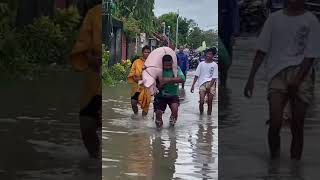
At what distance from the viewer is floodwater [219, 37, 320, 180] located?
3.75 meters

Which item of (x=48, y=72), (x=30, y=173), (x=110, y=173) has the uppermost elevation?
(x=48, y=72)

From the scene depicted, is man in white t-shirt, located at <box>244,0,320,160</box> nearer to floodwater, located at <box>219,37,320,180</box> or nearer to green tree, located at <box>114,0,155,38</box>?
floodwater, located at <box>219,37,320,180</box>

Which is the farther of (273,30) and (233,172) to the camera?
(233,172)

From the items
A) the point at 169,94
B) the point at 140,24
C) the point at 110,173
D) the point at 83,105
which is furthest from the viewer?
the point at 140,24

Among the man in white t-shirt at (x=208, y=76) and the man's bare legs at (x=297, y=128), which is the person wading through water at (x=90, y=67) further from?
the man in white t-shirt at (x=208, y=76)

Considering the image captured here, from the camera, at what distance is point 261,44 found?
3.71 m

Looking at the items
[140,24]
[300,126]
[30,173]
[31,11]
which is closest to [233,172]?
[300,126]

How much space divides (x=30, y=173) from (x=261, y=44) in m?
1.78

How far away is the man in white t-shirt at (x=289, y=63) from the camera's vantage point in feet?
11.8

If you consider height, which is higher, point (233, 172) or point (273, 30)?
point (273, 30)

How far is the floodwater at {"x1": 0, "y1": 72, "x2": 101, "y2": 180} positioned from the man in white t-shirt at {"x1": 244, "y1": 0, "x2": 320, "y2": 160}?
1183 mm

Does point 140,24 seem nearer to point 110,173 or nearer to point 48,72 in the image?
point 110,173

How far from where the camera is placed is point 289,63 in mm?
3650

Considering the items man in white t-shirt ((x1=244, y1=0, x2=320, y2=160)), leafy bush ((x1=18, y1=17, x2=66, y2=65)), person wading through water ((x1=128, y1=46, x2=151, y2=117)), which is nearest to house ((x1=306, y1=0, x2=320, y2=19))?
man in white t-shirt ((x1=244, y1=0, x2=320, y2=160))
